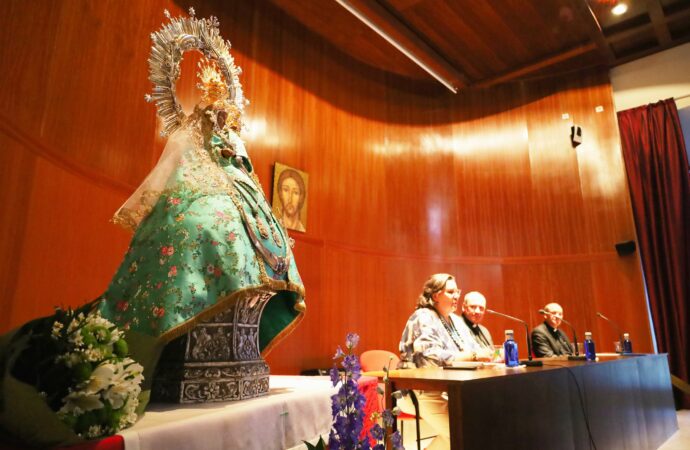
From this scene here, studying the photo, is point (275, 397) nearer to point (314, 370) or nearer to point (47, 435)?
point (47, 435)

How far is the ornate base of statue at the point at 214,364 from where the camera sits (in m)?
1.36

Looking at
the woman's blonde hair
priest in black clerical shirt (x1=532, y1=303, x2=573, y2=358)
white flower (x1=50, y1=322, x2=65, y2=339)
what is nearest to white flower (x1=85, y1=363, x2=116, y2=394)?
white flower (x1=50, y1=322, x2=65, y2=339)

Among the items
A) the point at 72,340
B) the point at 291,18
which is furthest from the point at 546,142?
the point at 72,340

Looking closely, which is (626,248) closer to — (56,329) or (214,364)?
(214,364)

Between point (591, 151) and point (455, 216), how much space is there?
2.05 m

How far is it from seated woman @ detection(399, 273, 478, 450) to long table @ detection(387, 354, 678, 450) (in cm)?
43

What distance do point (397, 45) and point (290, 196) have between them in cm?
244

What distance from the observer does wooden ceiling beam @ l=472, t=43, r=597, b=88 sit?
20.6 ft

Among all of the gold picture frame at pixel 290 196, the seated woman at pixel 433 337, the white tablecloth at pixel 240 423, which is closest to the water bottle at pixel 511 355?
the seated woman at pixel 433 337

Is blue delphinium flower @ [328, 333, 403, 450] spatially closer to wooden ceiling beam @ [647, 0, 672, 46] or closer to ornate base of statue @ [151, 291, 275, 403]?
ornate base of statue @ [151, 291, 275, 403]

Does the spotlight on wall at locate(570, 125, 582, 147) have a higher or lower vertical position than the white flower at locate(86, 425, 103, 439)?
higher

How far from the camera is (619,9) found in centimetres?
579

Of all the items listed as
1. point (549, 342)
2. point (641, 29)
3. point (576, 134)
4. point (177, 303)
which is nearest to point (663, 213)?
point (576, 134)

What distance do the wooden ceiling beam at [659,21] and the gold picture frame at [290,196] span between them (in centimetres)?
467
